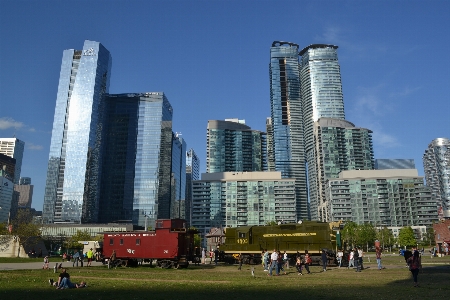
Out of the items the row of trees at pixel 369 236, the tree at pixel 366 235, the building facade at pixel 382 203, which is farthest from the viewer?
the building facade at pixel 382 203

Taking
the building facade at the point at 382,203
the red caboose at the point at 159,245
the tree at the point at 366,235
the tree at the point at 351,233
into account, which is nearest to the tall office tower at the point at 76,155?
the tree at the point at 351,233

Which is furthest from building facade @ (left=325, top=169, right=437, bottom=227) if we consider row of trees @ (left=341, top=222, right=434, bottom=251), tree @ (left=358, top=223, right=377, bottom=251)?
tree @ (left=358, top=223, right=377, bottom=251)

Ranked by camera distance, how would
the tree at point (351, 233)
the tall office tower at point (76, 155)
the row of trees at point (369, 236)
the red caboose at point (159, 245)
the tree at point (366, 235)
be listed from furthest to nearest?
the tall office tower at point (76, 155) < the row of trees at point (369, 236) < the tree at point (366, 235) < the tree at point (351, 233) < the red caboose at point (159, 245)

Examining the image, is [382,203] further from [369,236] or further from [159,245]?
[159,245]

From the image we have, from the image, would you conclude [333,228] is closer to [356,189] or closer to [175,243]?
[175,243]

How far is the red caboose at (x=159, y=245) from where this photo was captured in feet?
119

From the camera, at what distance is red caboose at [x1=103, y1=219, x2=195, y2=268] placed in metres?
36.4

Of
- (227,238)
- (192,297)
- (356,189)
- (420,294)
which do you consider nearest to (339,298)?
(420,294)

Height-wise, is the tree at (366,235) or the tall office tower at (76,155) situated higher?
the tall office tower at (76,155)

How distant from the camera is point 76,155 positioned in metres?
190

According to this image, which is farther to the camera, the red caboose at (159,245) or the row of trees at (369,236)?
the row of trees at (369,236)

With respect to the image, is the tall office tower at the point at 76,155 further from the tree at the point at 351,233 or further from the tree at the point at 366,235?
the tree at the point at 366,235

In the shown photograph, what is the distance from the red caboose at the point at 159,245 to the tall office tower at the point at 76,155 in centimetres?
15778

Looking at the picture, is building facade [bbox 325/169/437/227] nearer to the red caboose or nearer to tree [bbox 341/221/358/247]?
tree [bbox 341/221/358/247]
